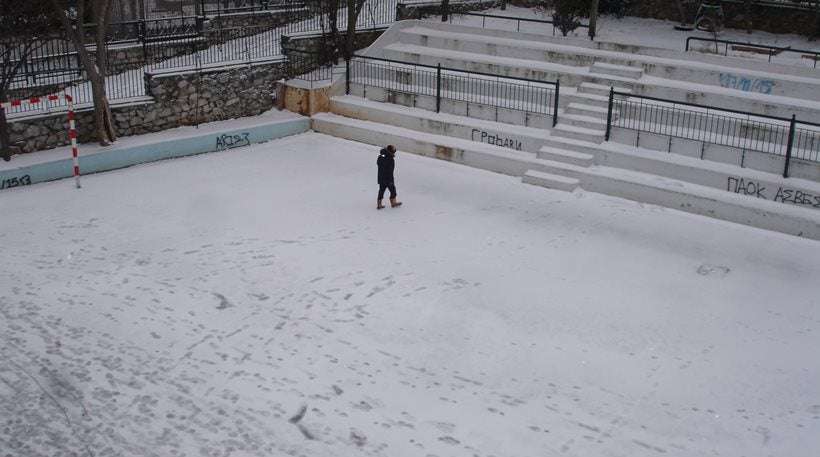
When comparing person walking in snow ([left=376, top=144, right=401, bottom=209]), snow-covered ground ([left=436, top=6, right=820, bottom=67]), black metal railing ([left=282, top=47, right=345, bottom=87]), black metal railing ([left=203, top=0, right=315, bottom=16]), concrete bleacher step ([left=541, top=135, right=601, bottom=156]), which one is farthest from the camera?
black metal railing ([left=203, top=0, right=315, bottom=16])

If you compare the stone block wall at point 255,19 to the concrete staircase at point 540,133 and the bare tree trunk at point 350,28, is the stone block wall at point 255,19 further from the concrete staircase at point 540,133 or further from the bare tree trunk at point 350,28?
the concrete staircase at point 540,133

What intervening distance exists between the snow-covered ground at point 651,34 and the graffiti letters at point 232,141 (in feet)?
31.1

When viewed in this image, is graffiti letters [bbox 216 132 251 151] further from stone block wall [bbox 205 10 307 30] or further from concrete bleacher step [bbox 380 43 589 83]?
stone block wall [bbox 205 10 307 30]

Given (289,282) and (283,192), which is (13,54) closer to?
(283,192)

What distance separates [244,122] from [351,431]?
1352 cm

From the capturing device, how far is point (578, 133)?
63.4 feet

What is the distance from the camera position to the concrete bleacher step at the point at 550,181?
18172mm

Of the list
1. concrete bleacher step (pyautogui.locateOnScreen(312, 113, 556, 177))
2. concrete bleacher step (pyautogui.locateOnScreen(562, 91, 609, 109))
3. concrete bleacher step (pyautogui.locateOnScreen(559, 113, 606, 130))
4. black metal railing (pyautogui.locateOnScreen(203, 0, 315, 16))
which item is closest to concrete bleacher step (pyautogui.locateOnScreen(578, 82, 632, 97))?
concrete bleacher step (pyautogui.locateOnScreen(562, 91, 609, 109))

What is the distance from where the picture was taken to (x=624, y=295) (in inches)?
523

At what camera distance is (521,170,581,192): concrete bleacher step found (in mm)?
18172

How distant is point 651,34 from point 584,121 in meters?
7.83

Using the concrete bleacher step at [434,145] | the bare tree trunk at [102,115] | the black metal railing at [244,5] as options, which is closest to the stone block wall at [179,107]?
the bare tree trunk at [102,115]

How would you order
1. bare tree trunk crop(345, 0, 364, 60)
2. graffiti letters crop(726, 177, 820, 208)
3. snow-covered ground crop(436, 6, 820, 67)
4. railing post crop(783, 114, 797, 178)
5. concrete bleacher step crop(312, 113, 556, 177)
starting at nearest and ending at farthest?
1. graffiti letters crop(726, 177, 820, 208)
2. railing post crop(783, 114, 797, 178)
3. concrete bleacher step crop(312, 113, 556, 177)
4. snow-covered ground crop(436, 6, 820, 67)
5. bare tree trunk crop(345, 0, 364, 60)

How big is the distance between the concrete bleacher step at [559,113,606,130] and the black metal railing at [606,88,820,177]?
0.90 feet
